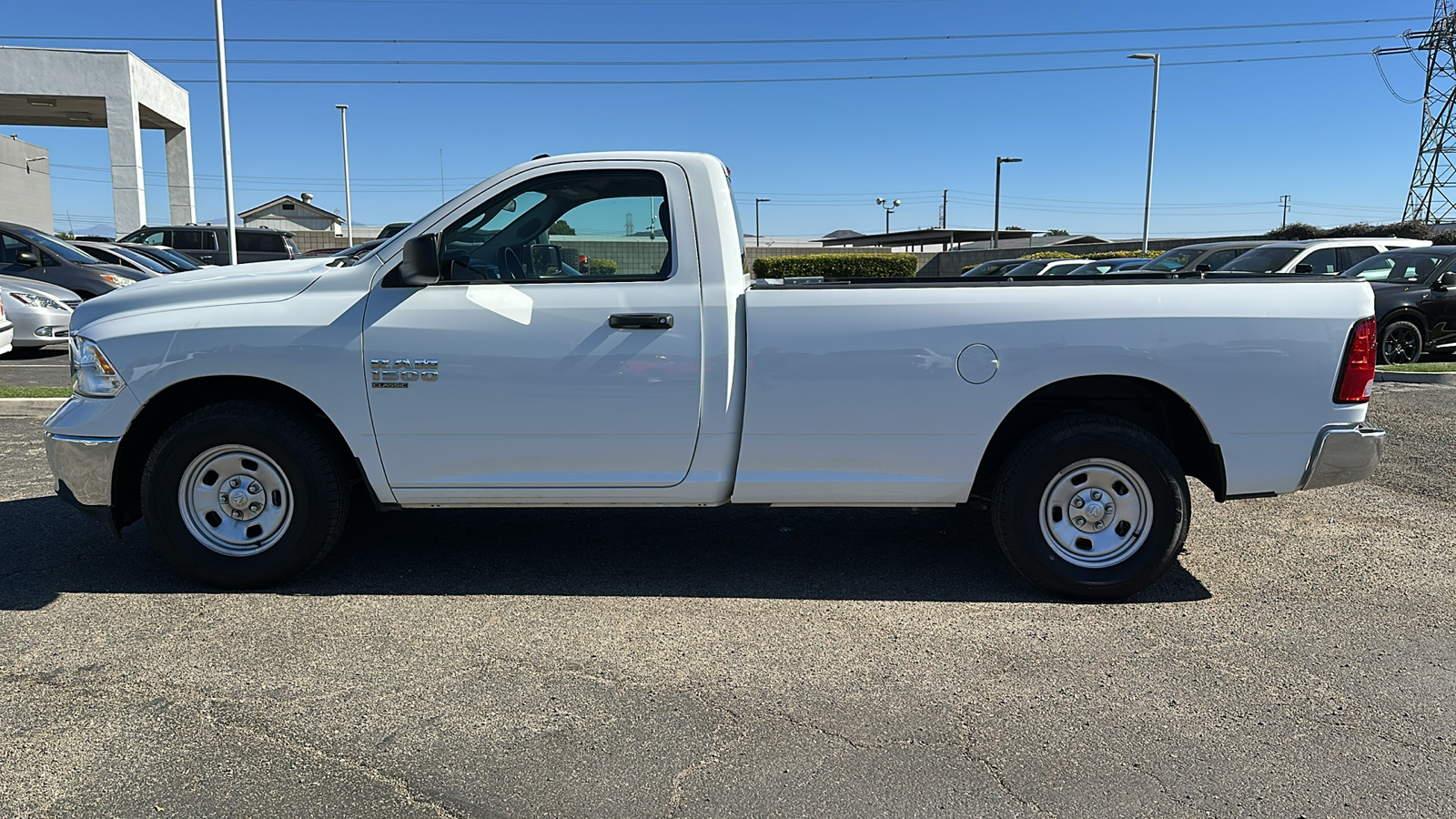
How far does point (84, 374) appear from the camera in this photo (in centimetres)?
446

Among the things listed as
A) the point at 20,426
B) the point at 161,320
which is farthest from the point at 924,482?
the point at 20,426

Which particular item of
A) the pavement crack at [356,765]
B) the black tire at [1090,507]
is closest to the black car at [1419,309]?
the black tire at [1090,507]

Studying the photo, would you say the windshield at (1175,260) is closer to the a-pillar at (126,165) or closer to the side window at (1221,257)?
the side window at (1221,257)

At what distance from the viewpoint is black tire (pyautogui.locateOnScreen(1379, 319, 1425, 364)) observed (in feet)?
41.4

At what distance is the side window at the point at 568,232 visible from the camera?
175 inches

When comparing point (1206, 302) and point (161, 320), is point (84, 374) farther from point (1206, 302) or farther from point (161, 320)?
point (1206, 302)

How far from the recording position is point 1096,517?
4430mm

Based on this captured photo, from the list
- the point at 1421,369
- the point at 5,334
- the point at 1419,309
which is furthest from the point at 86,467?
the point at 1419,309

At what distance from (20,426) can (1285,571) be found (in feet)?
30.2

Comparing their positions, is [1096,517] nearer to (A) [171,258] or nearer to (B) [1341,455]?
(B) [1341,455]

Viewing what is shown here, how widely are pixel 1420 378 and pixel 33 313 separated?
16.3 meters

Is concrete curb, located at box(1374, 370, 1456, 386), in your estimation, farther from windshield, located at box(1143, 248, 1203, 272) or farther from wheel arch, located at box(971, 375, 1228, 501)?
wheel arch, located at box(971, 375, 1228, 501)

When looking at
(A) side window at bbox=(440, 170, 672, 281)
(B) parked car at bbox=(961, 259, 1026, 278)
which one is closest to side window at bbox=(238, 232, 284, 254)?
(B) parked car at bbox=(961, 259, 1026, 278)

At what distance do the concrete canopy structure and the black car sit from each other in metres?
29.6
